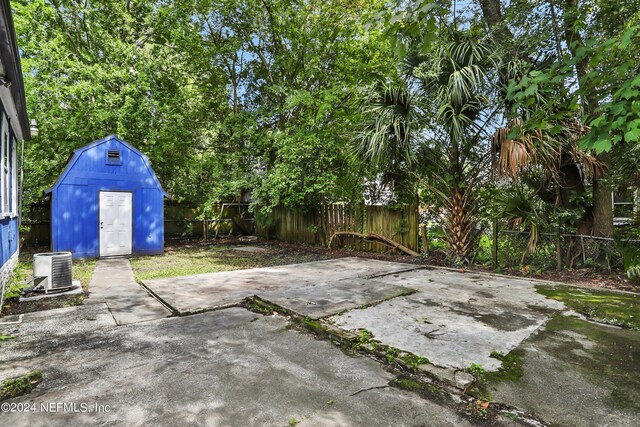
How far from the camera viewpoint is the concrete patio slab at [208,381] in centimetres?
206

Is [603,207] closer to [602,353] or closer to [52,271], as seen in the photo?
[602,353]

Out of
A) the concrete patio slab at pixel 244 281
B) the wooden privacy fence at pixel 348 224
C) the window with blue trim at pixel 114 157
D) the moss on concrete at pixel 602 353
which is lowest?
the moss on concrete at pixel 602 353

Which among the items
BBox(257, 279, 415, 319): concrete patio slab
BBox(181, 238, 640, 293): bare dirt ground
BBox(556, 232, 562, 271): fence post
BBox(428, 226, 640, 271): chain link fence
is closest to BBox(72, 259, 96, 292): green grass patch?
BBox(181, 238, 640, 293): bare dirt ground

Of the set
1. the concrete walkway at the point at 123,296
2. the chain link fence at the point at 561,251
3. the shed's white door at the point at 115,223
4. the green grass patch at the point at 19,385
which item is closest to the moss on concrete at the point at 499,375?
the green grass patch at the point at 19,385

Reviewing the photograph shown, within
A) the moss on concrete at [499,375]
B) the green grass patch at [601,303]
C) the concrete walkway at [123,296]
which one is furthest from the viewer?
the concrete walkway at [123,296]

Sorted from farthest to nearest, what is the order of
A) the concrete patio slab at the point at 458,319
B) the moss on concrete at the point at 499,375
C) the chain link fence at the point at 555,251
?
the chain link fence at the point at 555,251 < the concrete patio slab at the point at 458,319 < the moss on concrete at the point at 499,375

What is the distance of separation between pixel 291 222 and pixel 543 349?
10.4 metres

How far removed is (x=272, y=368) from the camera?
106 inches

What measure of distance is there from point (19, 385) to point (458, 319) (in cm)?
404

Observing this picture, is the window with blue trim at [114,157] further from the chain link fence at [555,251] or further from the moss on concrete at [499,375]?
the moss on concrete at [499,375]

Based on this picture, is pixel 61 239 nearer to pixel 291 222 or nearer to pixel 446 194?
pixel 291 222

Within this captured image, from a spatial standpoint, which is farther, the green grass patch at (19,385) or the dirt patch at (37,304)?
the dirt patch at (37,304)

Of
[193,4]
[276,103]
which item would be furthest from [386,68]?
[193,4]

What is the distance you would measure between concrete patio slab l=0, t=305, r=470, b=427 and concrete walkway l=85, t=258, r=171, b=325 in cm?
50
